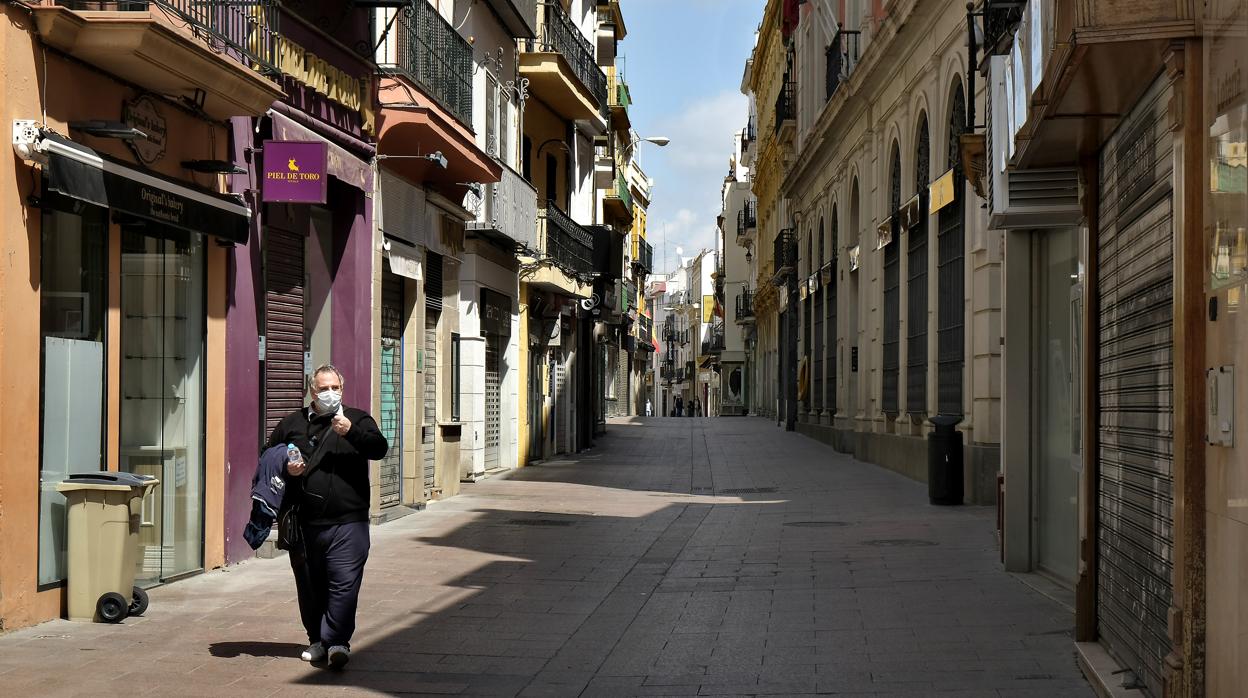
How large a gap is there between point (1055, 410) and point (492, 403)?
1501cm

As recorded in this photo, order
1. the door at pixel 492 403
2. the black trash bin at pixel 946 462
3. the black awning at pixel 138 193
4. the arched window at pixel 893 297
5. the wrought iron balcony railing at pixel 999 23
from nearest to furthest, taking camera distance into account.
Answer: the black awning at pixel 138 193, the wrought iron balcony railing at pixel 999 23, the black trash bin at pixel 946 462, the door at pixel 492 403, the arched window at pixel 893 297

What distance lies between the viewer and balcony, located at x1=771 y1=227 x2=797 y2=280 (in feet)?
154

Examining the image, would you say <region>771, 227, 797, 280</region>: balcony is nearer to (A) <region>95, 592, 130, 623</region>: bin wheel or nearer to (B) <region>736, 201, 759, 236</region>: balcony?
(B) <region>736, 201, 759, 236</region>: balcony

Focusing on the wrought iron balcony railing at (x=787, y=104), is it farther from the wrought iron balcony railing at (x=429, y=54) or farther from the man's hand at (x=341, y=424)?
the man's hand at (x=341, y=424)

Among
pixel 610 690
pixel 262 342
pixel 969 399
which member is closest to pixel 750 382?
pixel 969 399

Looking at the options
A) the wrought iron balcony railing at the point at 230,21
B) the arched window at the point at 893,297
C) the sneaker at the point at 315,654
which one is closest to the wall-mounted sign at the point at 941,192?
the arched window at the point at 893,297

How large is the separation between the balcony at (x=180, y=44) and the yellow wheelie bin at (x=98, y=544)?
2818 millimetres

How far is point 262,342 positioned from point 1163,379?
8715 millimetres

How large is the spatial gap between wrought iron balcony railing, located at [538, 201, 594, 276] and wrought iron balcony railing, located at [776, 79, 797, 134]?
13.8m

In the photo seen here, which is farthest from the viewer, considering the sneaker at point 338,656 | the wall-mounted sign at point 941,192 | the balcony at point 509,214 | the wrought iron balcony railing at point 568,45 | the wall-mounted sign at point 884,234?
the wrought iron balcony railing at point 568,45

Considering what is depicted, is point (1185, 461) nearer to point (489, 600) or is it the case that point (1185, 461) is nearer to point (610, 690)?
point (610, 690)

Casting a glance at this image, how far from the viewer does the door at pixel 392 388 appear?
17750 mm

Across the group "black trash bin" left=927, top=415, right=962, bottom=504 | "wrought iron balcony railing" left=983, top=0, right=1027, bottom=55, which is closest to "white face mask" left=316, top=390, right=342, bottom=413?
"wrought iron balcony railing" left=983, top=0, right=1027, bottom=55

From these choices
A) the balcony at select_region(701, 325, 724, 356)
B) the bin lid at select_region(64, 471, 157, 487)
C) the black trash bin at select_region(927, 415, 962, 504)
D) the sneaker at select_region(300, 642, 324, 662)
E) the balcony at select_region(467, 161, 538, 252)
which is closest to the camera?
the sneaker at select_region(300, 642, 324, 662)
